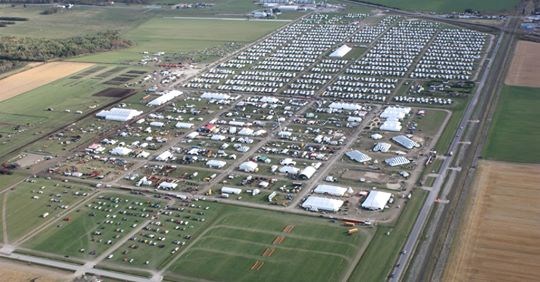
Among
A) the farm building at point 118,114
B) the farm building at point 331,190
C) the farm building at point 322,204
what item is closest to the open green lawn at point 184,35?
the farm building at point 118,114

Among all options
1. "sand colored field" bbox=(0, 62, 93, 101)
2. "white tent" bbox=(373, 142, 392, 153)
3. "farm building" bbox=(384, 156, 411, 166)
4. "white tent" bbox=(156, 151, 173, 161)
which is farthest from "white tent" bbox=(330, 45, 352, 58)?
"white tent" bbox=(156, 151, 173, 161)

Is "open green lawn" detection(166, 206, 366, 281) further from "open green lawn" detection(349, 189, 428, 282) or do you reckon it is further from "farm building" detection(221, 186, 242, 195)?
"farm building" detection(221, 186, 242, 195)

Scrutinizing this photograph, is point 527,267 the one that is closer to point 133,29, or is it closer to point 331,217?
point 331,217

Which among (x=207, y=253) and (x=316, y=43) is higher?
(x=316, y=43)

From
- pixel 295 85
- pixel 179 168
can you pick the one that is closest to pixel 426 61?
pixel 295 85

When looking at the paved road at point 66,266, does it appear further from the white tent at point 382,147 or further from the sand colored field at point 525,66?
the sand colored field at point 525,66

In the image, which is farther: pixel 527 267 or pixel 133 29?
pixel 133 29

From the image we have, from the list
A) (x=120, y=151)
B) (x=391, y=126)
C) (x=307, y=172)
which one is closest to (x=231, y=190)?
(x=307, y=172)

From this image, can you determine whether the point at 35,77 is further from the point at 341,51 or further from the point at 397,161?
the point at 397,161
